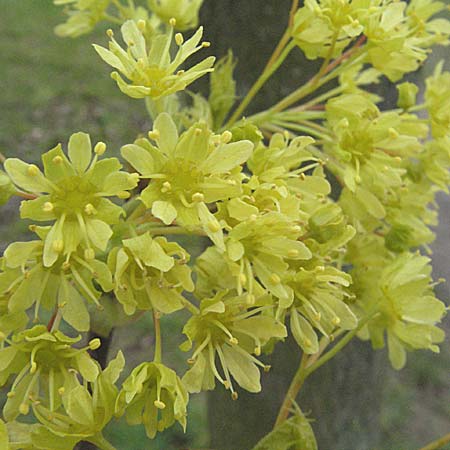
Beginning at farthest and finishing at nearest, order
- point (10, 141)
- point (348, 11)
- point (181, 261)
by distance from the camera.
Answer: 1. point (10, 141)
2. point (348, 11)
3. point (181, 261)

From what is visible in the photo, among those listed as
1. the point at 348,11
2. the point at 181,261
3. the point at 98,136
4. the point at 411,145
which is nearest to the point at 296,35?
the point at 348,11

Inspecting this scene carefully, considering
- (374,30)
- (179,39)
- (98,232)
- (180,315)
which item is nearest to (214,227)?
(98,232)

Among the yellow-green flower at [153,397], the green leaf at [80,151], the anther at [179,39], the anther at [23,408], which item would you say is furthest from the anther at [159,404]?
the anther at [179,39]

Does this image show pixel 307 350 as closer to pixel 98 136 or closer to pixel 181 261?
pixel 181 261

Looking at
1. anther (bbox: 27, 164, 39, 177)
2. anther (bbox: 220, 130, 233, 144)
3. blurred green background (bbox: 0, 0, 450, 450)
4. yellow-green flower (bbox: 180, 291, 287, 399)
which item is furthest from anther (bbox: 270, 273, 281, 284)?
blurred green background (bbox: 0, 0, 450, 450)

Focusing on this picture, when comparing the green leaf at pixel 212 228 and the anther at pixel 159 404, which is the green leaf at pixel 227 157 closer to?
the green leaf at pixel 212 228

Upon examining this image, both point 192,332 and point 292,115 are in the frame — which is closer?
point 192,332
